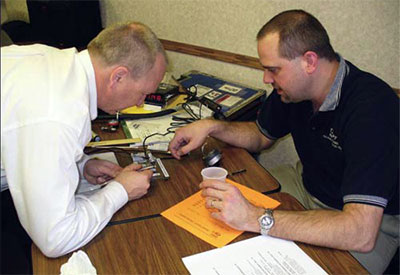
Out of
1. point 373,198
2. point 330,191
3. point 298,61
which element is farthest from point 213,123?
point 373,198

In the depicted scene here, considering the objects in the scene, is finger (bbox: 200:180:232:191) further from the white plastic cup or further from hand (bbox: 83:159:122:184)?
hand (bbox: 83:159:122:184)

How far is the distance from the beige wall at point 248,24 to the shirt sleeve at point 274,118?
53 cm

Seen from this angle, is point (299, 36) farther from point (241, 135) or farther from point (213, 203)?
point (213, 203)

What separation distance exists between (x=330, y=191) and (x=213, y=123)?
20.6 inches

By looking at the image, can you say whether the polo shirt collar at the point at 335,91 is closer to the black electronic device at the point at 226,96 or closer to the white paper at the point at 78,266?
the black electronic device at the point at 226,96

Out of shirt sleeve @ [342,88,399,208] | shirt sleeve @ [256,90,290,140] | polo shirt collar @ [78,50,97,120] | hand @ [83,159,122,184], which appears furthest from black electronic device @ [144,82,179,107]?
shirt sleeve @ [342,88,399,208]

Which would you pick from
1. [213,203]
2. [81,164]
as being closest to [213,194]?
[213,203]

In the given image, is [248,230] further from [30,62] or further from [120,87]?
[30,62]

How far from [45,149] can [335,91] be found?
0.94 metres

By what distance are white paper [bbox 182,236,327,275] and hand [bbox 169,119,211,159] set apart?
0.51 meters

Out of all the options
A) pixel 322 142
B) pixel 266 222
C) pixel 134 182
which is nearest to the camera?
pixel 266 222

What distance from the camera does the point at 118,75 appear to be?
1066 millimetres

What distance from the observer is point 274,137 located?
1.59 metres

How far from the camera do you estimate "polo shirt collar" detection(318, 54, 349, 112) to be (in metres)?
1.24
